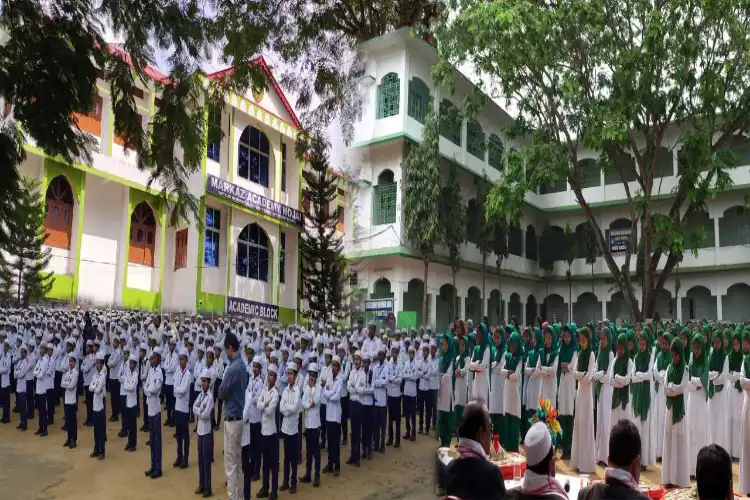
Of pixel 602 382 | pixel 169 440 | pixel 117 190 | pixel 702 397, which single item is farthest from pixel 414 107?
pixel 169 440

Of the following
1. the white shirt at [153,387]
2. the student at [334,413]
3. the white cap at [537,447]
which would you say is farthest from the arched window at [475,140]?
the white shirt at [153,387]

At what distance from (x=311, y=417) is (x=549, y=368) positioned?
8.52ft

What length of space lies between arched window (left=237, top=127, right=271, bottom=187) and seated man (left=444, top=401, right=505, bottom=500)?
240 cm

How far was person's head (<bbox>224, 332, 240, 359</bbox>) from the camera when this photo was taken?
5.32 metres

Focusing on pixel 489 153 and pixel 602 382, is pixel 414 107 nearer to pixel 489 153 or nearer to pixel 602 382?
pixel 489 153

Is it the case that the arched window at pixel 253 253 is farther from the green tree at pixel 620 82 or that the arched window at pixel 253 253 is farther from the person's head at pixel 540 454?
the green tree at pixel 620 82

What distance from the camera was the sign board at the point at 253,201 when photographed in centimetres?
409

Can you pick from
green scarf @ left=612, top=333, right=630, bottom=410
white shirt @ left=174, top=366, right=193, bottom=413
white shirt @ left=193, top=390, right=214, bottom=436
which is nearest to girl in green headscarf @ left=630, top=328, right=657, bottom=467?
green scarf @ left=612, top=333, right=630, bottom=410

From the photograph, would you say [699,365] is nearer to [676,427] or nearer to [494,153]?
[676,427]

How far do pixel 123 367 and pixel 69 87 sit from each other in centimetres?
617

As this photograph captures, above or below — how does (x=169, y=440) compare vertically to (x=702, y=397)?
below

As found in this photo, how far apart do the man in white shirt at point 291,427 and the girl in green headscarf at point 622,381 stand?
3186 millimetres

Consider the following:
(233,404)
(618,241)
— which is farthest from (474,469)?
(618,241)

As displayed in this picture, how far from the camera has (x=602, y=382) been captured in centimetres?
665
